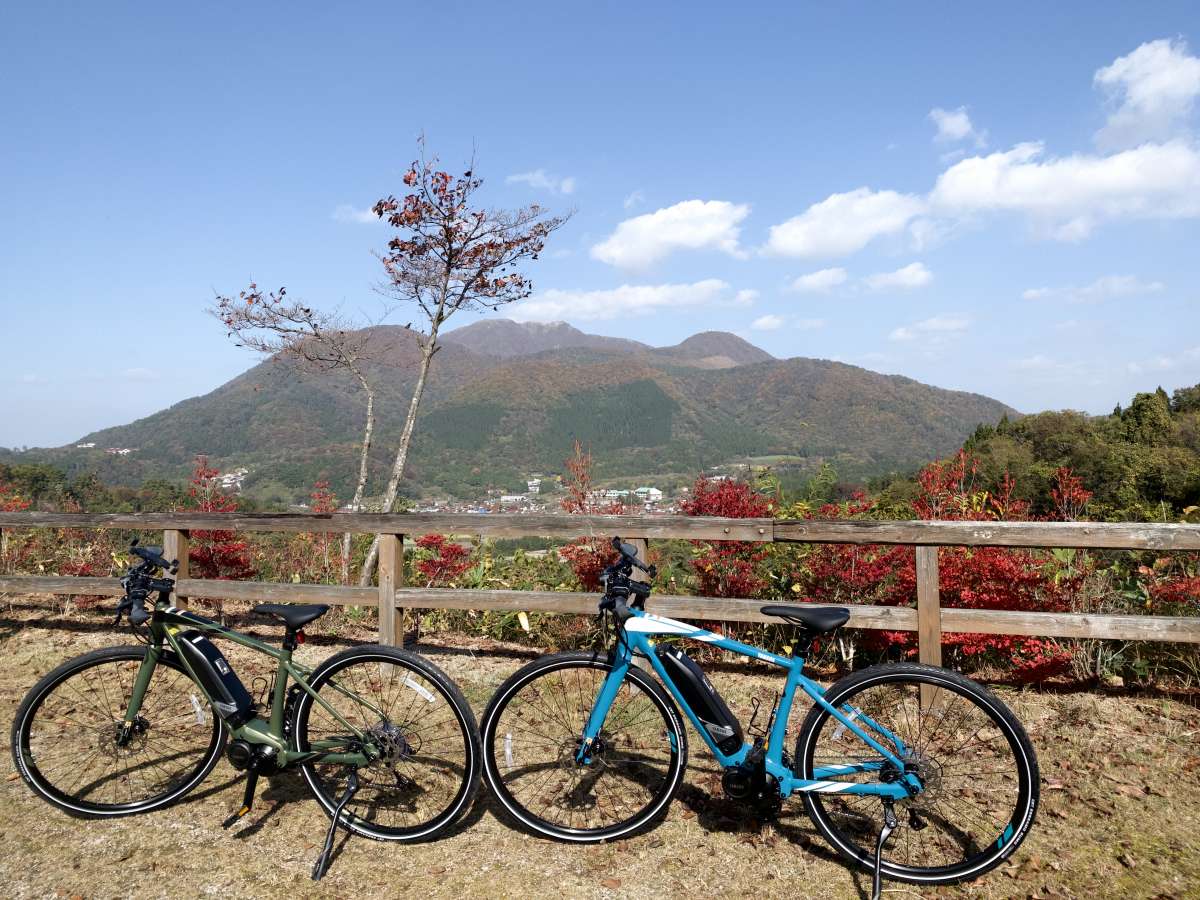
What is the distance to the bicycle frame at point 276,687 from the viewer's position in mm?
2945

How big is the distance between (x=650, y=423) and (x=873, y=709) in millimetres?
90598

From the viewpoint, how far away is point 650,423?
93188mm

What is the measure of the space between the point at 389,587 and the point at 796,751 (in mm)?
3254

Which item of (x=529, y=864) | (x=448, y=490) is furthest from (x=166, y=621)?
(x=448, y=490)

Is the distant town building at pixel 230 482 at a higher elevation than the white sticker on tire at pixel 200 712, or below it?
higher

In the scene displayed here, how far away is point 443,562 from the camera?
689 cm

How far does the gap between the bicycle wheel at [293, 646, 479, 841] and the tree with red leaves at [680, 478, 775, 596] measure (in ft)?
9.36

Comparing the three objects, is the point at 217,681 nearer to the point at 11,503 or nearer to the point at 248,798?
the point at 248,798

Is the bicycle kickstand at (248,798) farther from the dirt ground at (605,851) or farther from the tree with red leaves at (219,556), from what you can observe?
the tree with red leaves at (219,556)

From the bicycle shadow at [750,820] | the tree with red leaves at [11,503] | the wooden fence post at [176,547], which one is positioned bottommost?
the bicycle shadow at [750,820]

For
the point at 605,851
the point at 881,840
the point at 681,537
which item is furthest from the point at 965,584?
the point at 605,851

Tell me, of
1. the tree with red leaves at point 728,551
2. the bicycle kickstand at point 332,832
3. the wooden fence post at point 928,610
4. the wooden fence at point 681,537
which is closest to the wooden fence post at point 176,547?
the wooden fence at point 681,537

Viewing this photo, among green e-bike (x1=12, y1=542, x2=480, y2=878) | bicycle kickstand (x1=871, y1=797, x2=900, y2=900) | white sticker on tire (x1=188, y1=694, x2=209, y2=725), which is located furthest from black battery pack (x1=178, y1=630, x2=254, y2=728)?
bicycle kickstand (x1=871, y1=797, x2=900, y2=900)

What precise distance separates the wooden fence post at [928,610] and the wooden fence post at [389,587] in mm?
3434
